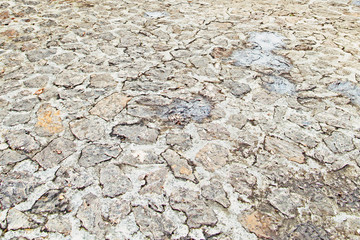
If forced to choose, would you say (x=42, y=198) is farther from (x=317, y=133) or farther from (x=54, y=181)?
(x=317, y=133)

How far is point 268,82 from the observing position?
3789 mm

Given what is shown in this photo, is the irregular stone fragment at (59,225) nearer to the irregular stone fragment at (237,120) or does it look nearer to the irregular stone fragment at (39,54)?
the irregular stone fragment at (237,120)

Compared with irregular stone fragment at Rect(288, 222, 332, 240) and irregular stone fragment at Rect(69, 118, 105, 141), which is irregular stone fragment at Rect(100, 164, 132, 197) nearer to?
irregular stone fragment at Rect(69, 118, 105, 141)

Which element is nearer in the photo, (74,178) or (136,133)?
(74,178)

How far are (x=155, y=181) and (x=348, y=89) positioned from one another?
8.68 ft

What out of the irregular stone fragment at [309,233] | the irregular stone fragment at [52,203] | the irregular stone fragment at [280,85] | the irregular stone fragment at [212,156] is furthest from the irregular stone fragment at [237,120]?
the irregular stone fragment at [52,203]

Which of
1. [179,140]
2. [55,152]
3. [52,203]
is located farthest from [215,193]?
[55,152]

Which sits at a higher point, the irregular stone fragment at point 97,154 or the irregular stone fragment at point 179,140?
the irregular stone fragment at point 97,154

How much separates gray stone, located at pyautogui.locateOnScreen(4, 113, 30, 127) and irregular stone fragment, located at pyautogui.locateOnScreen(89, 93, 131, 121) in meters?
0.66

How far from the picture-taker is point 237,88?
145 inches

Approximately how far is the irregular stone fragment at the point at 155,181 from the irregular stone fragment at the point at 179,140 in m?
0.33

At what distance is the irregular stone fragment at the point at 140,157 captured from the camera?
2.74m

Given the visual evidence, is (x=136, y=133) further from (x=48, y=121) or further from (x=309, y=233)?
(x=309, y=233)

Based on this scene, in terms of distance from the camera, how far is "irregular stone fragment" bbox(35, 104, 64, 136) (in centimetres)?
303
